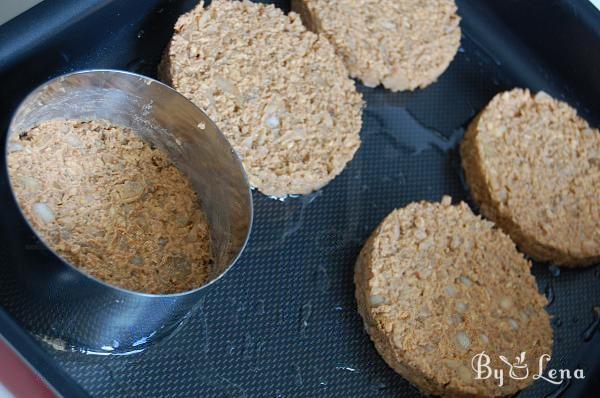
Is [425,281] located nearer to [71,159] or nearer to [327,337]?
[327,337]

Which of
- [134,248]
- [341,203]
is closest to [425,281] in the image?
[341,203]

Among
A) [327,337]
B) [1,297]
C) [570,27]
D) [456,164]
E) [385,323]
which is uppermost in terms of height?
[570,27]

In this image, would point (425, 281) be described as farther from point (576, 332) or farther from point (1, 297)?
point (1, 297)

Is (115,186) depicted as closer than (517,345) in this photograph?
Yes

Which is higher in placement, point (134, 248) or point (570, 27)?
point (570, 27)

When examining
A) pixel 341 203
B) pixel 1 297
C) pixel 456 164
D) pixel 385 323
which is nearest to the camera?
pixel 1 297

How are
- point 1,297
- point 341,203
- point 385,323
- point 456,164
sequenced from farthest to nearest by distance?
1. point 456,164
2. point 341,203
3. point 385,323
4. point 1,297
